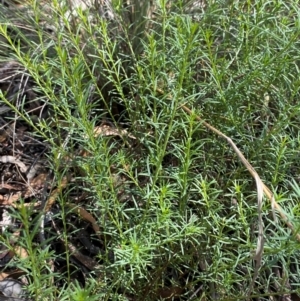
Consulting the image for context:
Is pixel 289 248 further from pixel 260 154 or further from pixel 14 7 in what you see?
pixel 14 7

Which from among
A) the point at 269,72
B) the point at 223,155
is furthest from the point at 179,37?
the point at 223,155

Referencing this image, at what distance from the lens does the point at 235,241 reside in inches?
75.4

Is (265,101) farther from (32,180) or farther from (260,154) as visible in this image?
(32,180)

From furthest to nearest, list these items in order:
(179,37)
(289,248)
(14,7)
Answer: (14,7) → (179,37) → (289,248)

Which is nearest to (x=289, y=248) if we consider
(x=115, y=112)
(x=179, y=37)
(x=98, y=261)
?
(x=179, y=37)

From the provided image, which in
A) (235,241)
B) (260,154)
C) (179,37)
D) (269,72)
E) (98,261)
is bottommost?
(98,261)

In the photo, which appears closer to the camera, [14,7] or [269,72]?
[269,72]

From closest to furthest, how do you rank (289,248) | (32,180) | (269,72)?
(289,248) → (269,72) → (32,180)

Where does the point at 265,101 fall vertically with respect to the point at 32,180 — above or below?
above

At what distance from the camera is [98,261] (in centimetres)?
224

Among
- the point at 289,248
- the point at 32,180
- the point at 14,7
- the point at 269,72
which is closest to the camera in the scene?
the point at 289,248

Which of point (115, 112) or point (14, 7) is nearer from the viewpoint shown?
point (115, 112)

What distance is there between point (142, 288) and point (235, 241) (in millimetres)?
370

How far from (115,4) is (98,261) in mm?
951
